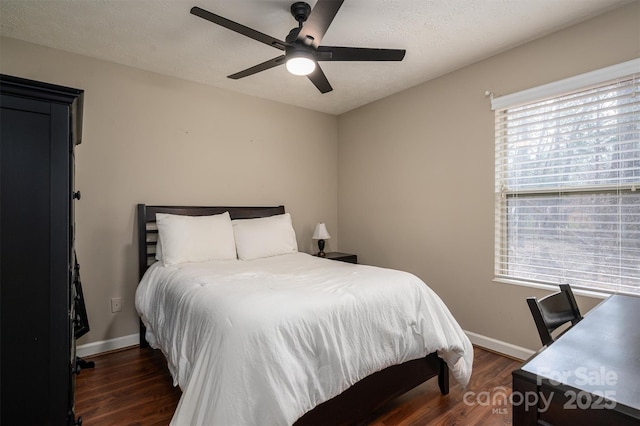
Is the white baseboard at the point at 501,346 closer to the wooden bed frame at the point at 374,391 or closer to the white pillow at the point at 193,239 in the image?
the wooden bed frame at the point at 374,391

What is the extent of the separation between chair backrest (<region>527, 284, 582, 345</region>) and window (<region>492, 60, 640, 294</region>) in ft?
3.72

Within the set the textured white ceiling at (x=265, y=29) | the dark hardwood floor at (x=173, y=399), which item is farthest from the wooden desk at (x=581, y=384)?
the textured white ceiling at (x=265, y=29)

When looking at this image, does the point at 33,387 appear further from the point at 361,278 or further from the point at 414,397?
the point at 414,397

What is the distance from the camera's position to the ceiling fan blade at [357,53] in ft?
6.19

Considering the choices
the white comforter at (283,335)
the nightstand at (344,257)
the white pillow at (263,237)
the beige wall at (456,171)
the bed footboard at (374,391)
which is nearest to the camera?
the white comforter at (283,335)

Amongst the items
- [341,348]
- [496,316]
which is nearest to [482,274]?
[496,316]

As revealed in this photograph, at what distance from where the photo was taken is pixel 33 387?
3.66 feet

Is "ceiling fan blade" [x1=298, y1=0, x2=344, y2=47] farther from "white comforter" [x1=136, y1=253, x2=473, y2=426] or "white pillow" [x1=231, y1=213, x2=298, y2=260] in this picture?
"white pillow" [x1=231, y1=213, x2=298, y2=260]

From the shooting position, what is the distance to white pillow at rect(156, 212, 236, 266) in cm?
256

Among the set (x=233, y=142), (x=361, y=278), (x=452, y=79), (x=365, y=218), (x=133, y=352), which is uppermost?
(x=452, y=79)

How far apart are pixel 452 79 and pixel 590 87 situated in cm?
109

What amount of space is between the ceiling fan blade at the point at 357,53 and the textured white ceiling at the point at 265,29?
0.34 m

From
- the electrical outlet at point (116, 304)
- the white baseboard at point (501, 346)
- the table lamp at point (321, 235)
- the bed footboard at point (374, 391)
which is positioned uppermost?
the table lamp at point (321, 235)

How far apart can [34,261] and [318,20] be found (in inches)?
65.0
